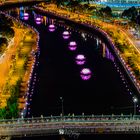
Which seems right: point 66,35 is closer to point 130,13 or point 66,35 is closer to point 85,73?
point 130,13

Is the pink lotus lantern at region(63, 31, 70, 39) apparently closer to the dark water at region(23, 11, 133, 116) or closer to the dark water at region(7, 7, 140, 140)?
the dark water at region(7, 7, 140, 140)

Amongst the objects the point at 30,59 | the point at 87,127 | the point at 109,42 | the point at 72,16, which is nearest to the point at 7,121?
the point at 87,127

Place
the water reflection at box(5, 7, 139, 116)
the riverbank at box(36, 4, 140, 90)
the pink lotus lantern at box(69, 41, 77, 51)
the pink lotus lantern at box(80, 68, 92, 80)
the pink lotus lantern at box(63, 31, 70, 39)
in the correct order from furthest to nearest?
the pink lotus lantern at box(63, 31, 70, 39) < the pink lotus lantern at box(69, 41, 77, 51) < the pink lotus lantern at box(80, 68, 92, 80) < the riverbank at box(36, 4, 140, 90) < the water reflection at box(5, 7, 139, 116)

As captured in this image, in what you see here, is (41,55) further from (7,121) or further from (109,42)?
(7,121)

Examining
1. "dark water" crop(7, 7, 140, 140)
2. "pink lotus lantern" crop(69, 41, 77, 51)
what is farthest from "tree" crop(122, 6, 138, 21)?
"pink lotus lantern" crop(69, 41, 77, 51)

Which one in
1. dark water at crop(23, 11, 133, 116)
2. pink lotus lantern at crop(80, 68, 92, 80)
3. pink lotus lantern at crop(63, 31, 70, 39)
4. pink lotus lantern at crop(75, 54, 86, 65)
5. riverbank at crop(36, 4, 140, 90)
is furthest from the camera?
pink lotus lantern at crop(63, 31, 70, 39)

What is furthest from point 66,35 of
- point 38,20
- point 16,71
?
point 16,71

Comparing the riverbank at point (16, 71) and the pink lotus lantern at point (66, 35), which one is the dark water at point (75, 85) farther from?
the pink lotus lantern at point (66, 35)

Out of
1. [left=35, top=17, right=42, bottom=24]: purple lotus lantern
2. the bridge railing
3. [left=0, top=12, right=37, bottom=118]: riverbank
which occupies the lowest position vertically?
[left=35, top=17, right=42, bottom=24]: purple lotus lantern
